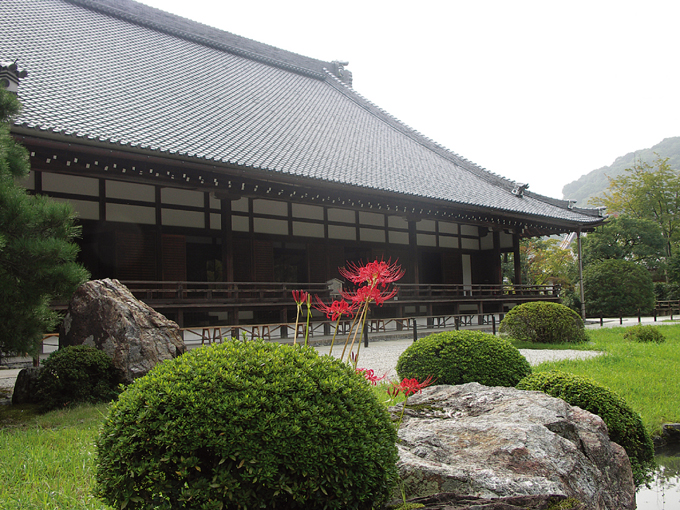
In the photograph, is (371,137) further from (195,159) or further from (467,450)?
(467,450)

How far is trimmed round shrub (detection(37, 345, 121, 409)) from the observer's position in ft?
17.7

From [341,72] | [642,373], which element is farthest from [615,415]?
[341,72]

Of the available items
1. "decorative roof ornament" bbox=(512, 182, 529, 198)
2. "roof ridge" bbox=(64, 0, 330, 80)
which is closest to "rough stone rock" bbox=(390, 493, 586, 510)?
"decorative roof ornament" bbox=(512, 182, 529, 198)

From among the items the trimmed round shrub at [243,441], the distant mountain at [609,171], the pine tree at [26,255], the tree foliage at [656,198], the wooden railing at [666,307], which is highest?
the distant mountain at [609,171]

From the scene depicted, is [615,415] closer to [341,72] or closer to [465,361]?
[465,361]

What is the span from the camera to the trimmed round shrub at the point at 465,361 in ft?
Answer: 17.1

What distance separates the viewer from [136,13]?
18.1 m

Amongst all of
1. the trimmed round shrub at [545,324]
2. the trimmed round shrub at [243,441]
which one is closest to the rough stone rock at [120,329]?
the trimmed round shrub at [243,441]

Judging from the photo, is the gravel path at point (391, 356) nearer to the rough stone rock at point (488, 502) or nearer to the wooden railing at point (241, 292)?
the wooden railing at point (241, 292)

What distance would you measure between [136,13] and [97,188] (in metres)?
10.7

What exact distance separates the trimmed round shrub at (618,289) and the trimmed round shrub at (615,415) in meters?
19.4

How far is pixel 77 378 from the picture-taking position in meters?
5.38

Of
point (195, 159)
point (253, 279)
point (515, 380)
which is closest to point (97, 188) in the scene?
point (195, 159)

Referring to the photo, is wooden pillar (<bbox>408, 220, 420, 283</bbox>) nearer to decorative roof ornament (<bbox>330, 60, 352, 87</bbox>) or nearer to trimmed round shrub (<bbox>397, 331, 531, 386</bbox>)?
trimmed round shrub (<bbox>397, 331, 531, 386</bbox>)
